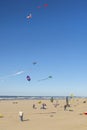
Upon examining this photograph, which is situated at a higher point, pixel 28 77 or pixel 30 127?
pixel 28 77

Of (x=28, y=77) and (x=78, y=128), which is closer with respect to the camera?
(x=78, y=128)

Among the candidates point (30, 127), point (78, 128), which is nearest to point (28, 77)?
point (30, 127)

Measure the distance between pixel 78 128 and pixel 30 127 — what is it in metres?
4.53

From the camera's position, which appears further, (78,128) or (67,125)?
(67,125)

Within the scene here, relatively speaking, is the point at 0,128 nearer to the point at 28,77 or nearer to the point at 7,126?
the point at 7,126

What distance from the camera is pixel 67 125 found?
26.5 m

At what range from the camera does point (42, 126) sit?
2612 centimetres

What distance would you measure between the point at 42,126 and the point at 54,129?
218 centimetres

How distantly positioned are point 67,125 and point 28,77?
6.08m

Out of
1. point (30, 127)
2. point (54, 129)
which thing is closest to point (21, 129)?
point (30, 127)

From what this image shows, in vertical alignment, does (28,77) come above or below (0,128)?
above

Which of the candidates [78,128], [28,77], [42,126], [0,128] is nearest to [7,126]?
[0,128]

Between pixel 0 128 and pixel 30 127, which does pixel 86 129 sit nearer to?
pixel 30 127

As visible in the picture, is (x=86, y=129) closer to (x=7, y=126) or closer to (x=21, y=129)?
(x=21, y=129)
